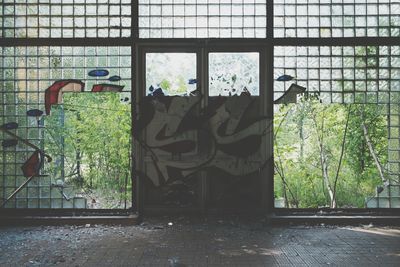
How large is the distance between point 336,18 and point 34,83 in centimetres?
503

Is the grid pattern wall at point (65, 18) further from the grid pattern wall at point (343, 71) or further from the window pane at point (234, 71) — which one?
the grid pattern wall at point (343, 71)

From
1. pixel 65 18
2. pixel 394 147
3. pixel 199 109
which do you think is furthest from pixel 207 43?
pixel 394 147

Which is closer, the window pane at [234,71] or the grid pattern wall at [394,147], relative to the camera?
the grid pattern wall at [394,147]

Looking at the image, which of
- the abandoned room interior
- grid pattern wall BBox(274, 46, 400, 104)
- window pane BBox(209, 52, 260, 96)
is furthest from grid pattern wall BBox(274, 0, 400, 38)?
window pane BBox(209, 52, 260, 96)

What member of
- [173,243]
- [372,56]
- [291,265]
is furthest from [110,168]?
[372,56]

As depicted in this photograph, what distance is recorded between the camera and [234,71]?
7832 mm

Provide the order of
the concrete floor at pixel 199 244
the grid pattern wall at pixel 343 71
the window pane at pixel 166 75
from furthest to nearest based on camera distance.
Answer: the window pane at pixel 166 75 → the grid pattern wall at pixel 343 71 → the concrete floor at pixel 199 244

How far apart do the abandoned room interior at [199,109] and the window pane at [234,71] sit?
0.02 metres

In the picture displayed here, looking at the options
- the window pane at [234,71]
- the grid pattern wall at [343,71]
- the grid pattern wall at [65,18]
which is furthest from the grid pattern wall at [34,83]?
the grid pattern wall at [343,71]

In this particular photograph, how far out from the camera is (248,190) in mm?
7863

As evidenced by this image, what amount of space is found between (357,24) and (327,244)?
364 centimetres

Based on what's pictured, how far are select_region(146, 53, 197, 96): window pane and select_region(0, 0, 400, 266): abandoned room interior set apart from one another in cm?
2

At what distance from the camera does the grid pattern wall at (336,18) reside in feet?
25.3

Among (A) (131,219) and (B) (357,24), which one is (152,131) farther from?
(B) (357,24)
